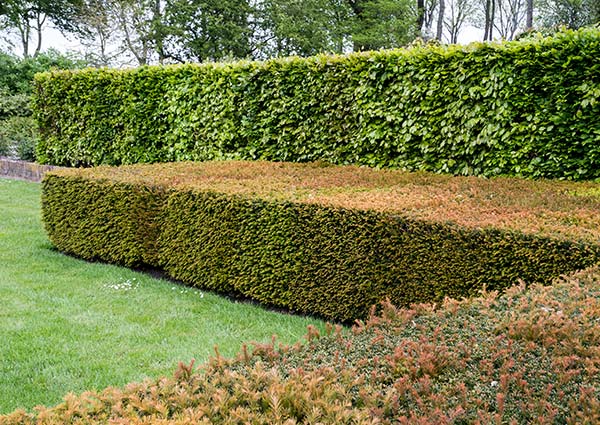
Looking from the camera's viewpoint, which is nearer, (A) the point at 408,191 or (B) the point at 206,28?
(A) the point at 408,191

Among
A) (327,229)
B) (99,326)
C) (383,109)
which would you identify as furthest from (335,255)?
(383,109)

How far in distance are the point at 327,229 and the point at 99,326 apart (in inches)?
79.7

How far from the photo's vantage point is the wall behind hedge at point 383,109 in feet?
20.4

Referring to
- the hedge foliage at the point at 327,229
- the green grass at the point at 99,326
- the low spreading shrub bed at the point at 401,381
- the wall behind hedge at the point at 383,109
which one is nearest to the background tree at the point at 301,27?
the wall behind hedge at the point at 383,109

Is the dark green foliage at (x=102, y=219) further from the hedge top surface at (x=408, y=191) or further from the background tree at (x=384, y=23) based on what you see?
the background tree at (x=384, y=23)

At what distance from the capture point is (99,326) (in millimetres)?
5008

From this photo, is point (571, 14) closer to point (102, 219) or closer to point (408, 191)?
point (408, 191)

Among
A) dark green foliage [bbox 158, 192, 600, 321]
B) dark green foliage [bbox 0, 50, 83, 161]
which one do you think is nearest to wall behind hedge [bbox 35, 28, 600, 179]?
dark green foliage [bbox 158, 192, 600, 321]

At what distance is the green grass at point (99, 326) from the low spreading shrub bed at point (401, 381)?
1.45 meters

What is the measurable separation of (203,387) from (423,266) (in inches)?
107

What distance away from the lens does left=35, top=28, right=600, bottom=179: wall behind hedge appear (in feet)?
20.4

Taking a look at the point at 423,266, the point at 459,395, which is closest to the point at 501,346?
the point at 459,395

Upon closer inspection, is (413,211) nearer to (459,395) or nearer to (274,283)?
(274,283)

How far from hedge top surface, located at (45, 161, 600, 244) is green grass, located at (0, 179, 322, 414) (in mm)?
1071
